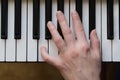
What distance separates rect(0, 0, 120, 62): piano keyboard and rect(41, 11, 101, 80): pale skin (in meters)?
0.04

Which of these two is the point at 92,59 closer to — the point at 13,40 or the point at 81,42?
the point at 81,42

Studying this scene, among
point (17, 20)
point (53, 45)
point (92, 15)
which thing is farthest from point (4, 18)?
point (92, 15)

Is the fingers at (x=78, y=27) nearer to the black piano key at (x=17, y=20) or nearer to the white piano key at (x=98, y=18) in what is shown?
the white piano key at (x=98, y=18)

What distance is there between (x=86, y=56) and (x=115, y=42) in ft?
0.45

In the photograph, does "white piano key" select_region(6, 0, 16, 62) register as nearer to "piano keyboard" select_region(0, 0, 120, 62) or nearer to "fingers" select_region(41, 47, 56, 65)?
"piano keyboard" select_region(0, 0, 120, 62)

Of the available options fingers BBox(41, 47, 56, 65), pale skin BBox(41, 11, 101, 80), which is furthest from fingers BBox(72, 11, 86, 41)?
fingers BBox(41, 47, 56, 65)

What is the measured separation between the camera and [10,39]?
1208mm

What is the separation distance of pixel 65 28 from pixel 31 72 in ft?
0.82

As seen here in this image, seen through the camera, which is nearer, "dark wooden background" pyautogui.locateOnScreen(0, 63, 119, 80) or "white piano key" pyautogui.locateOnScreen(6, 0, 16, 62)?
"white piano key" pyautogui.locateOnScreen(6, 0, 16, 62)

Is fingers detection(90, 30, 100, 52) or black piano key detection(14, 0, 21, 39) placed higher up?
black piano key detection(14, 0, 21, 39)

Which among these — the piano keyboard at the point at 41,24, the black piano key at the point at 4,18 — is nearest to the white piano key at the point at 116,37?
the piano keyboard at the point at 41,24

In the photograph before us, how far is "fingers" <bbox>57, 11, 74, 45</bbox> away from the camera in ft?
3.77

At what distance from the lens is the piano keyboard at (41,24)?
47.2 inches

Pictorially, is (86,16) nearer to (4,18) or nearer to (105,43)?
(105,43)
